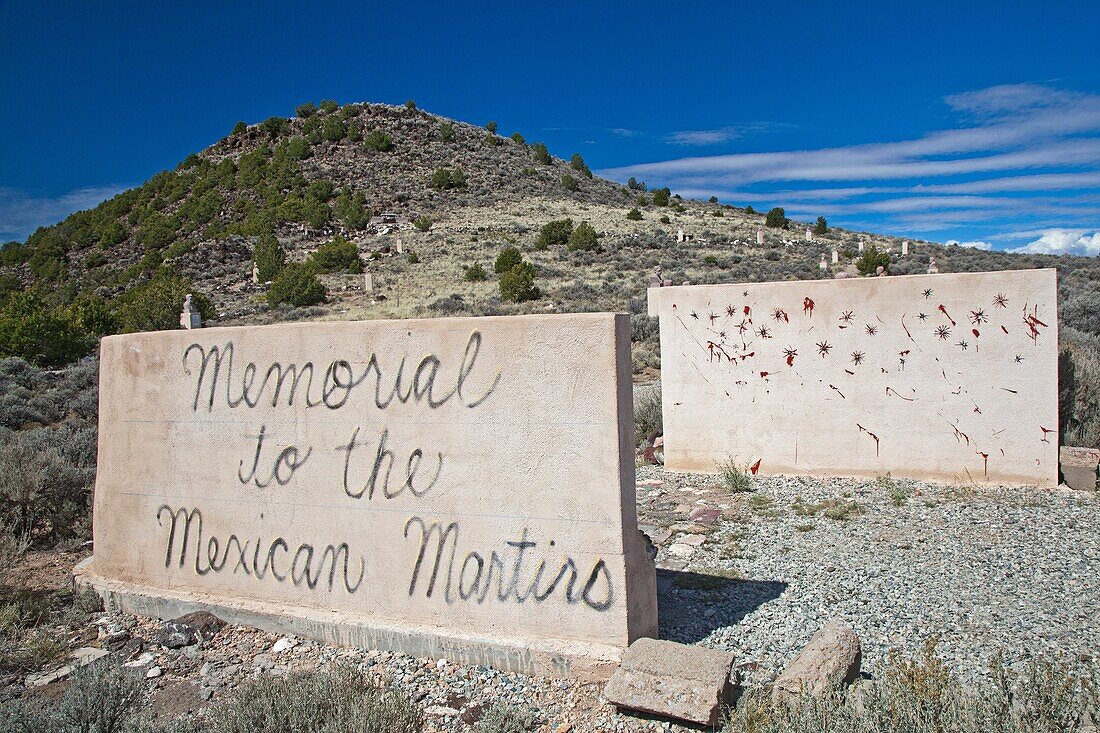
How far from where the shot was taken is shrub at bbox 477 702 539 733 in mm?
3125

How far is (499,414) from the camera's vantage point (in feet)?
→ 12.9

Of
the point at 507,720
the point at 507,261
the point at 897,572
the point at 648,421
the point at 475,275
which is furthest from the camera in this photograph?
the point at 475,275

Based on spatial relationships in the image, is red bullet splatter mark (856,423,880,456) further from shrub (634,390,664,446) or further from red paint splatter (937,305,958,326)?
shrub (634,390,664,446)

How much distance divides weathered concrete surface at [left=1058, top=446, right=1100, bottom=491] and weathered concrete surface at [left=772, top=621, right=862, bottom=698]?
506cm

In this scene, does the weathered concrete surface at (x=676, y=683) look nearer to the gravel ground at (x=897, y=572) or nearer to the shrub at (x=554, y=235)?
the gravel ground at (x=897, y=572)

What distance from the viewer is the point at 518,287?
2695 cm

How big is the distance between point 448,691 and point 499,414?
4.72 ft

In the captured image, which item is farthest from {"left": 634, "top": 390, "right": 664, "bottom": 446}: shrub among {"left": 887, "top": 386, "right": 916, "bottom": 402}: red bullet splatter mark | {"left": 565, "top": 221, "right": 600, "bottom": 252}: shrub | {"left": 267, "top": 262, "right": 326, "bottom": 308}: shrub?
{"left": 565, "top": 221, "right": 600, "bottom": 252}: shrub

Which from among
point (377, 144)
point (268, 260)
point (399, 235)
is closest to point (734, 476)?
point (268, 260)

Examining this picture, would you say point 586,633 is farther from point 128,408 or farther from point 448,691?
point 128,408

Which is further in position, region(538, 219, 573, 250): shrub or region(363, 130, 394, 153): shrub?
region(363, 130, 394, 153): shrub

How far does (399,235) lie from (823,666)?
46198 mm

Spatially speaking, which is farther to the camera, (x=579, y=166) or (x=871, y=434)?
(x=579, y=166)

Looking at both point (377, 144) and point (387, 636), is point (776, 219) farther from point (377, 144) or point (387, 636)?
point (387, 636)
